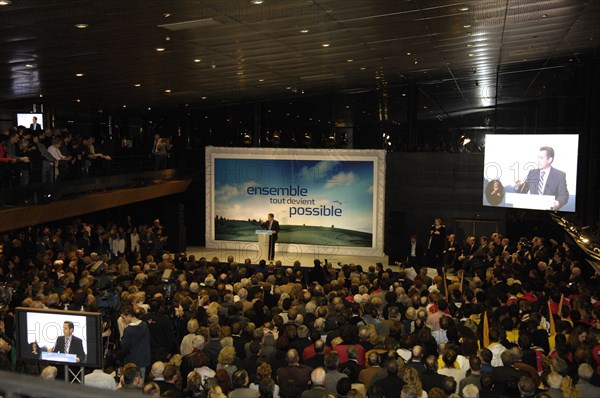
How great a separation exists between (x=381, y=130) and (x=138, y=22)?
13498mm

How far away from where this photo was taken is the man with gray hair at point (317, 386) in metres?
5.69

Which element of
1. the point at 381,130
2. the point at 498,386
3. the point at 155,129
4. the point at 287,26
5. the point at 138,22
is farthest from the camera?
the point at 155,129

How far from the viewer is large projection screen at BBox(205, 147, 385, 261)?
19141mm

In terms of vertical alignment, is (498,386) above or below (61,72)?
below

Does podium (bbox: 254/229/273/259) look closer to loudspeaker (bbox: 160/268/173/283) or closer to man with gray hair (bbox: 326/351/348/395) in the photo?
loudspeaker (bbox: 160/268/173/283)

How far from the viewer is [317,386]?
19.0ft

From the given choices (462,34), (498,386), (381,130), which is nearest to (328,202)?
(381,130)

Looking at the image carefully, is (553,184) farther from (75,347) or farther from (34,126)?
(75,347)

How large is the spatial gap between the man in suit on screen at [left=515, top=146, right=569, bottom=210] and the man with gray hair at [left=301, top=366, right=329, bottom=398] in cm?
1238

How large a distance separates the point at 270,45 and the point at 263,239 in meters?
7.99

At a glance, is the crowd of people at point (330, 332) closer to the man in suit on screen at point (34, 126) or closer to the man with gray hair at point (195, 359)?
the man with gray hair at point (195, 359)

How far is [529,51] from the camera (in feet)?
53.5

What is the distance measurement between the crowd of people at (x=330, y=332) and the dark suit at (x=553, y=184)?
3.18 metres

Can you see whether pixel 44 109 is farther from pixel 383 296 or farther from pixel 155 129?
pixel 383 296
